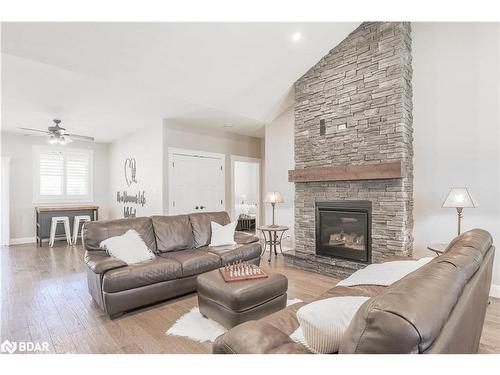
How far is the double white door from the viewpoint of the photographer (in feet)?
17.9

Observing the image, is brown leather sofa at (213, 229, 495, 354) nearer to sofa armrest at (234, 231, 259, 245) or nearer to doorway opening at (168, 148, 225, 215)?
sofa armrest at (234, 231, 259, 245)

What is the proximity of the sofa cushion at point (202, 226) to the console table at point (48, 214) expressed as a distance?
410 cm

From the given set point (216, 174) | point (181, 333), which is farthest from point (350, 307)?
point (216, 174)

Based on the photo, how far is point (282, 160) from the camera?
5574 millimetres

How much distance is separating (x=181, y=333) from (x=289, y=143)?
13.3 ft

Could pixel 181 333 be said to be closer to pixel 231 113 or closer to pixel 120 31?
pixel 120 31

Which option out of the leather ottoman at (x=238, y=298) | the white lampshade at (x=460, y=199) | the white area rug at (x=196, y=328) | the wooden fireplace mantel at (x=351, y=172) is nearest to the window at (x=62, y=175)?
the wooden fireplace mantel at (x=351, y=172)

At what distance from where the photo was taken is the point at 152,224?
145 inches

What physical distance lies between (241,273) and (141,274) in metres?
1.05

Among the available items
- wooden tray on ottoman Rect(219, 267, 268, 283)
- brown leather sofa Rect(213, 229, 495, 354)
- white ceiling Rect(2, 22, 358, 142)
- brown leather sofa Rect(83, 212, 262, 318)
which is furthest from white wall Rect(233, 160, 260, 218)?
brown leather sofa Rect(213, 229, 495, 354)

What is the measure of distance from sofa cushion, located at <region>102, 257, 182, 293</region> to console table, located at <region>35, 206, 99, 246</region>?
470 centimetres

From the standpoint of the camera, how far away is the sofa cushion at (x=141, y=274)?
8.63 ft

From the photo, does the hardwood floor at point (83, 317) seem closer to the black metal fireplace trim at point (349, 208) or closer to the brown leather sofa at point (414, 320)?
the black metal fireplace trim at point (349, 208)

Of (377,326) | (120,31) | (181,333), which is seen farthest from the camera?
(120,31)
